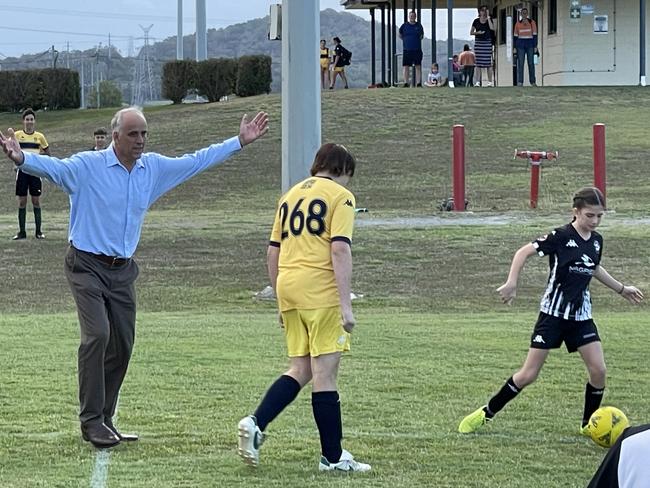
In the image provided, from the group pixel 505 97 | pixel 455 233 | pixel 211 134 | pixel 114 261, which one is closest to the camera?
pixel 114 261

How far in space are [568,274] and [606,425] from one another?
95 centimetres

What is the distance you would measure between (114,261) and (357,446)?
1807 millimetres

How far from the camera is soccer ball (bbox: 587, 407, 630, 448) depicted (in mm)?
7602

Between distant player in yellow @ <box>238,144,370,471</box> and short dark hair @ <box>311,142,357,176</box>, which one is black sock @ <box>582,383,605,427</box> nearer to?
distant player in yellow @ <box>238,144,370,471</box>

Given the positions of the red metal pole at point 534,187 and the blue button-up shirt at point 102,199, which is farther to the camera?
the red metal pole at point 534,187

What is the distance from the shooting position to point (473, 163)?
28.6 m

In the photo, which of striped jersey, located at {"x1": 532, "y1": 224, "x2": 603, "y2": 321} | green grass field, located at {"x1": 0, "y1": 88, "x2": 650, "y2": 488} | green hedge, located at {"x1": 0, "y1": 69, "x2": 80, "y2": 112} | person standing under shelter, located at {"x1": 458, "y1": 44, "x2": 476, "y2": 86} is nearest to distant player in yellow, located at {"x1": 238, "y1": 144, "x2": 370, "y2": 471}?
green grass field, located at {"x1": 0, "y1": 88, "x2": 650, "y2": 488}

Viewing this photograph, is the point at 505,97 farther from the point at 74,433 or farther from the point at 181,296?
the point at 74,433

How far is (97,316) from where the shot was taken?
7516 millimetres

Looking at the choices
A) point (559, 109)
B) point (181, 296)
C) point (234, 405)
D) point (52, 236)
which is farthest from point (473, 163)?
point (234, 405)

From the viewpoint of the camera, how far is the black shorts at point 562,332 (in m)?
7.93

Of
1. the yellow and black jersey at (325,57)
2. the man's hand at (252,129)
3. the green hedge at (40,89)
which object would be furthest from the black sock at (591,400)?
the green hedge at (40,89)

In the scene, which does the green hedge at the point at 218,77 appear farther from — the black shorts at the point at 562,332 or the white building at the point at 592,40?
the black shorts at the point at 562,332

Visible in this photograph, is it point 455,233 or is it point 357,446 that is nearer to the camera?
point 357,446
